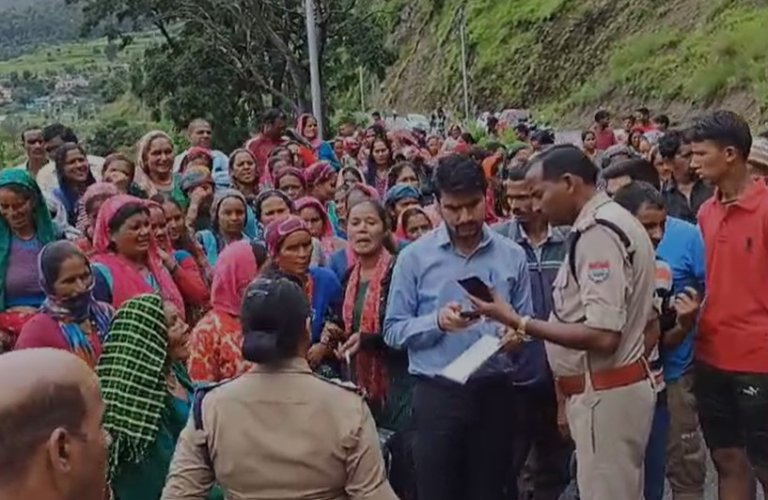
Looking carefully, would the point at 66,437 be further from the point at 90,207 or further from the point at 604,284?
the point at 90,207

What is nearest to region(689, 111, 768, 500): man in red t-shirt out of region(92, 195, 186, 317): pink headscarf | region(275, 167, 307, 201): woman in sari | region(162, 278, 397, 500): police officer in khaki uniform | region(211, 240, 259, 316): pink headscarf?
region(211, 240, 259, 316): pink headscarf

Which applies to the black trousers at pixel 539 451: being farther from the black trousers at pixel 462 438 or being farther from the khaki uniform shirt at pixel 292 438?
the khaki uniform shirt at pixel 292 438

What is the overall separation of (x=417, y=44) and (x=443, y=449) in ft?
142

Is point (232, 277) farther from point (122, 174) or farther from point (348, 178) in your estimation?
point (348, 178)

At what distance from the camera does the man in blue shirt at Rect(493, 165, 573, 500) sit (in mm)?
5305

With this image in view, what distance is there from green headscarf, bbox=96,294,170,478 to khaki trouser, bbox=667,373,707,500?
239 centimetres

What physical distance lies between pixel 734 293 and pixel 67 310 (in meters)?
2.77

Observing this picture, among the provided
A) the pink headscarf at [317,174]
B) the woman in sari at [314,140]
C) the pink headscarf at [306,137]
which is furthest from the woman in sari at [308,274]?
the pink headscarf at [306,137]

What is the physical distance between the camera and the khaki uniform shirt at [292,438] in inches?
128

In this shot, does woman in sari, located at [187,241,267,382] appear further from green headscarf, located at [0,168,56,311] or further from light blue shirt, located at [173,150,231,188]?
light blue shirt, located at [173,150,231,188]

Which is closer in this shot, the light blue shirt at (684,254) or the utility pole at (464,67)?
the light blue shirt at (684,254)

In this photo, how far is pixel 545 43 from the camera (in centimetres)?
3506

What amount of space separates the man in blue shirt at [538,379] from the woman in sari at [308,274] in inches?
35.1

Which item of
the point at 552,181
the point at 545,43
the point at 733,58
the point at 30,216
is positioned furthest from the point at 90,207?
the point at 545,43
